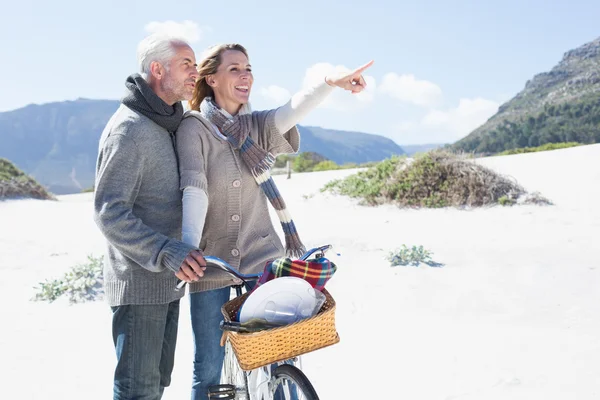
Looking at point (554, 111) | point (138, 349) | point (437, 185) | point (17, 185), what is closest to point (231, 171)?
point (138, 349)

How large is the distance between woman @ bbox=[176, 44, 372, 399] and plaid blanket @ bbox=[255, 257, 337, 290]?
532mm

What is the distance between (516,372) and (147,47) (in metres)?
3.14

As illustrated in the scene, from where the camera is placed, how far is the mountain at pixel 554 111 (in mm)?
49844

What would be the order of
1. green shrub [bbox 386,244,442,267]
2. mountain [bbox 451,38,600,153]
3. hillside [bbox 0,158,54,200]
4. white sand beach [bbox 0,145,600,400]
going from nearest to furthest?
white sand beach [bbox 0,145,600,400]
green shrub [bbox 386,244,442,267]
hillside [bbox 0,158,54,200]
mountain [bbox 451,38,600,153]

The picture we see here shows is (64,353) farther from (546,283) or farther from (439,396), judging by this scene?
(546,283)

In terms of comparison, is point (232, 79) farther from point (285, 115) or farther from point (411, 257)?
point (411, 257)

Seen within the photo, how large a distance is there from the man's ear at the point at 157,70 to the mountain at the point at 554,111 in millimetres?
36849

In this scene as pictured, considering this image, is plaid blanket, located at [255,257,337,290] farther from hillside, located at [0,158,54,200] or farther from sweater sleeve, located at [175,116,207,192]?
hillside, located at [0,158,54,200]

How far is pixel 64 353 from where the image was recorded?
485 cm

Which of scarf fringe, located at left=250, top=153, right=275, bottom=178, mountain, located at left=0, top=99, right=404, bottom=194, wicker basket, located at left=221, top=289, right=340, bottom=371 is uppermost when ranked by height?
mountain, located at left=0, top=99, right=404, bottom=194

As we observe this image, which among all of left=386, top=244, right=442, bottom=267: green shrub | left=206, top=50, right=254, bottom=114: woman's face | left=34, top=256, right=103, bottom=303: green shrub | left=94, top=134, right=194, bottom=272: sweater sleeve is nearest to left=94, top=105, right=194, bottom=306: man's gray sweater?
left=94, top=134, right=194, bottom=272: sweater sleeve

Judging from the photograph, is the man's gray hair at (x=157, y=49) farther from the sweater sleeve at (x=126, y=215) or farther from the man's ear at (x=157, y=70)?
the sweater sleeve at (x=126, y=215)

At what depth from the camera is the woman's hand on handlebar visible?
2.18 meters

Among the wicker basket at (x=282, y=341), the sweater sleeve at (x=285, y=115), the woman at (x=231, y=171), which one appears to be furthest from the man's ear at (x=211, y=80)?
the wicker basket at (x=282, y=341)
